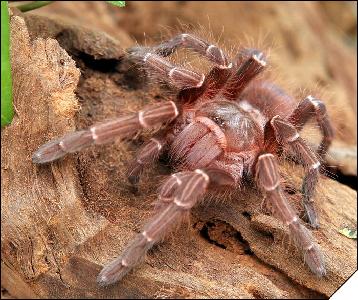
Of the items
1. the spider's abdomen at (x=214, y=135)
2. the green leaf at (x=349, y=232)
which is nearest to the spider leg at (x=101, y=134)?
the spider's abdomen at (x=214, y=135)

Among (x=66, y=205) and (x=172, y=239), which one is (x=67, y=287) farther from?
(x=172, y=239)

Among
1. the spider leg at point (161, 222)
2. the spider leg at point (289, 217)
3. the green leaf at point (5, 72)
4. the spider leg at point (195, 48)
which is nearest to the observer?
the green leaf at point (5, 72)

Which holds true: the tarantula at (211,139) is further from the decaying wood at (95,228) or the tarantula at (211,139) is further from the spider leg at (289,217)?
the decaying wood at (95,228)

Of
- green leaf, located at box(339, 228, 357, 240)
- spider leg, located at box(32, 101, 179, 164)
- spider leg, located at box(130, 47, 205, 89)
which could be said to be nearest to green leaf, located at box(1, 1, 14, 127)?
spider leg, located at box(32, 101, 179, 164)

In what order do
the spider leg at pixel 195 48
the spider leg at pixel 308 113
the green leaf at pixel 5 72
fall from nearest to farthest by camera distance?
the green leaf at pixel 5 72
the spider leg at pixel 195 48
the spider leg at pixel 308 113

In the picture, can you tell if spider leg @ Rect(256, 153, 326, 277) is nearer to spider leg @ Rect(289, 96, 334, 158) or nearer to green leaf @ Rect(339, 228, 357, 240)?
green leaf @ Rect(339, 228, 357, 240)

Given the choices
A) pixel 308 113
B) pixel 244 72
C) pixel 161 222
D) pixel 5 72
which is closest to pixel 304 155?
pixel 308 113

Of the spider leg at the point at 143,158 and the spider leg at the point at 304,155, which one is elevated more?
the spider leg at the point at 304,155

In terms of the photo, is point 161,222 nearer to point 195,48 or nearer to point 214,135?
point 214,135
